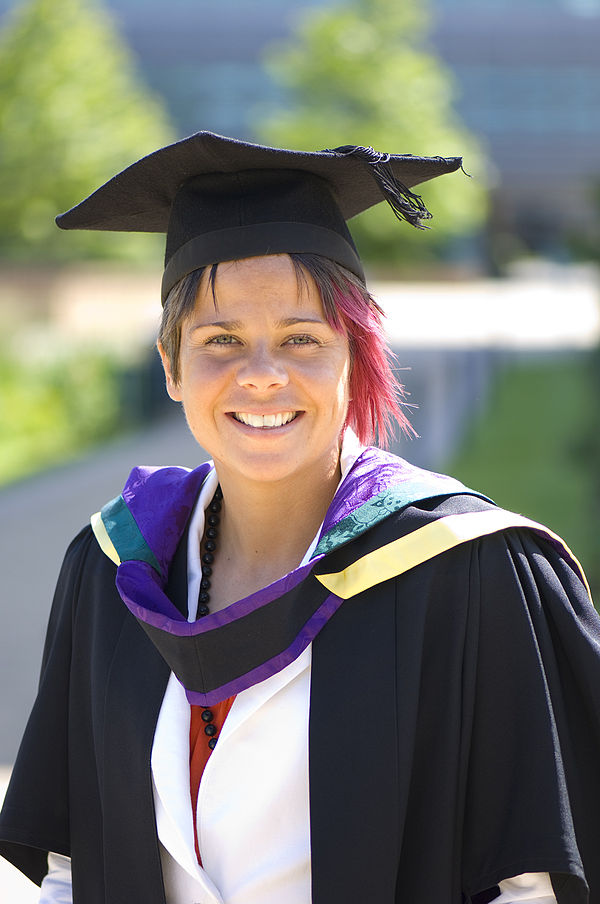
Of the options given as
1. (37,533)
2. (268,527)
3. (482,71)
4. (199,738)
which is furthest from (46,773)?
(482,71)

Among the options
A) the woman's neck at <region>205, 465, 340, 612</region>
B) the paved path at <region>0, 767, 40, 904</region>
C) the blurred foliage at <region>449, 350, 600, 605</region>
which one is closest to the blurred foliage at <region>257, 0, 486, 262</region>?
the blurred foliage at <region>449, 350, 600, 605</region>

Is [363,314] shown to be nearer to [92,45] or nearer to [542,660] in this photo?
[542,660]

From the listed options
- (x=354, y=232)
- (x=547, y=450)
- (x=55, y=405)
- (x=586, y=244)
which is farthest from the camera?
(x=354, y=232)

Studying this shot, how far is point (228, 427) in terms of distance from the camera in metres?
1.91

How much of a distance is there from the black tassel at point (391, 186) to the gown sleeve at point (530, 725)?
0.60m

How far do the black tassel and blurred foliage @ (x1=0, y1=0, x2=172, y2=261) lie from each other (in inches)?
835

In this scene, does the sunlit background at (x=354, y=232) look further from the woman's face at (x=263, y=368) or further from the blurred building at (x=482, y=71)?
the woman's face at (x=263, y=368)

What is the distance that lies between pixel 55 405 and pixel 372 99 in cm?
2060

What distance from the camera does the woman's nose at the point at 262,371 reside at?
185 centimetres

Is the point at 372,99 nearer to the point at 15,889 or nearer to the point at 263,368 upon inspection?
the point at 15,889

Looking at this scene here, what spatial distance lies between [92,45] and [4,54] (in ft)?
6.69

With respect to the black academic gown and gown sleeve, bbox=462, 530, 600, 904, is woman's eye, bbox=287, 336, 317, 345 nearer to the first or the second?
the black academic gown

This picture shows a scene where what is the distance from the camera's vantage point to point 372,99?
30.4 meters

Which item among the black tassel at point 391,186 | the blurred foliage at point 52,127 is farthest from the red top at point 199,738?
the blurred foliage at point 52,127
